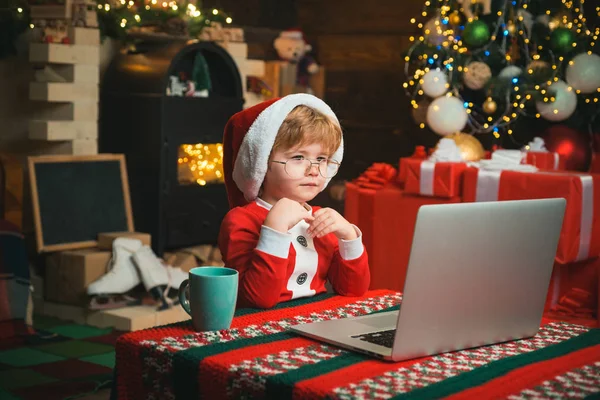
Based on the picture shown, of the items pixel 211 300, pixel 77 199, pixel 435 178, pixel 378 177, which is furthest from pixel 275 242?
pixel 77 199

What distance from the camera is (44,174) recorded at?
372cm

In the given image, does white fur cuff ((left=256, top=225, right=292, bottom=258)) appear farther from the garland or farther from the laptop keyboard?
the garland

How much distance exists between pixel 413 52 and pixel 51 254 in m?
2.02

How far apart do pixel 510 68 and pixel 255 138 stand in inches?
108

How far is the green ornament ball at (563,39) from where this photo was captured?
3.93 m

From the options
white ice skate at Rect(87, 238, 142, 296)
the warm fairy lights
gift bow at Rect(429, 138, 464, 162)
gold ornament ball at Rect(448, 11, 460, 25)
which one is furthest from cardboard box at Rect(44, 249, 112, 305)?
gold ornament ball at Rect(448, 11, 460, 25)

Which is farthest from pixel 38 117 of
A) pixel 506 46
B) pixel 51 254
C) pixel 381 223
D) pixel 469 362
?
pixel 469 362

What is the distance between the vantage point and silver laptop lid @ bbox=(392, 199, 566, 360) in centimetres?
109

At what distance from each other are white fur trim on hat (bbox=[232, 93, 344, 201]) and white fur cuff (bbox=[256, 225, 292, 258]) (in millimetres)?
168

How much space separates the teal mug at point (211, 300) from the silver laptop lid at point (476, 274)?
0.28m

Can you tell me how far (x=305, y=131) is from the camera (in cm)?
158

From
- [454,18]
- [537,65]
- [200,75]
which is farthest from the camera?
[200,75]

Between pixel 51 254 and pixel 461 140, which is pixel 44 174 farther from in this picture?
pixel 461 140

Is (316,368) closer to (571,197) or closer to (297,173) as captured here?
(297,173)
